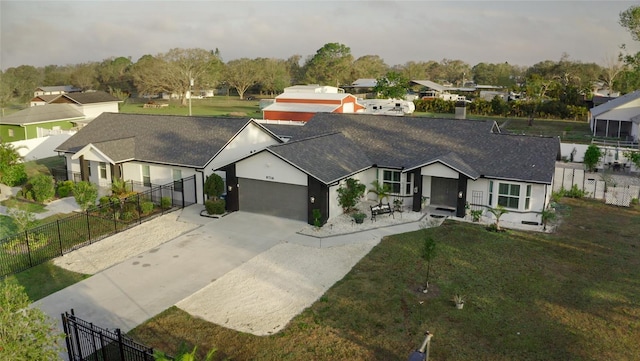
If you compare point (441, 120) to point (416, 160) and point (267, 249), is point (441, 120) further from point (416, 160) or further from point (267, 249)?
point (267, 249)

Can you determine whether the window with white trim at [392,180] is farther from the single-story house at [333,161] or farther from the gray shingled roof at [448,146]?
the gray shingled roof at [448,146]

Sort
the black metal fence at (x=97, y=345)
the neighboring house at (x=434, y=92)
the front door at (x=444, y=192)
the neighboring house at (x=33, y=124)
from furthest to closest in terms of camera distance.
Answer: the neighboring house at (x=434, y=92)
the neighboring house at (x=33, y=124)
the front door at (x=444, y=192)
the black metal fence at (x=97, y=345)

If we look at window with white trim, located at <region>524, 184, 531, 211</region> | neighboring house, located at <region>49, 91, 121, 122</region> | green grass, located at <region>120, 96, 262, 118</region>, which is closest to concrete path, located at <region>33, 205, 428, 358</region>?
window with white trim, located at <region>524, 184, 531, 211</region>

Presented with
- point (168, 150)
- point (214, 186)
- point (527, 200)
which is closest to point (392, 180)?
point (527, 200)

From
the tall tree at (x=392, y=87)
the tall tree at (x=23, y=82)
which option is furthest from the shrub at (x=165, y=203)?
the tall tree at (x=23, y=82)

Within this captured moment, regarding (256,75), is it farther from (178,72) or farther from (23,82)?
(23,82)

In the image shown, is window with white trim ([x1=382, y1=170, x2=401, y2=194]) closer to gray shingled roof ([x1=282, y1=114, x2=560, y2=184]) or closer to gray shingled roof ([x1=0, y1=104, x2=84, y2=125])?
gray shingled roof ([x1=282, y1=114, x2=560, y2=184])

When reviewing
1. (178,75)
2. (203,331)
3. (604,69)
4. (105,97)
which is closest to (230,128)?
(203,331)
